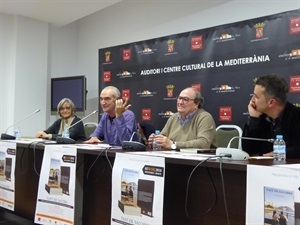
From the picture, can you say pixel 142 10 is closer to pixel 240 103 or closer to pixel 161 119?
pixel 161 119

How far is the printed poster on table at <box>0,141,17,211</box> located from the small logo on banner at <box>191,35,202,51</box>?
2043 mm

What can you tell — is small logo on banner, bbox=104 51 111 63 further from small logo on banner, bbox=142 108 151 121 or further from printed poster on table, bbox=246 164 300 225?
printed poster on table, bbox=246 164 300 225

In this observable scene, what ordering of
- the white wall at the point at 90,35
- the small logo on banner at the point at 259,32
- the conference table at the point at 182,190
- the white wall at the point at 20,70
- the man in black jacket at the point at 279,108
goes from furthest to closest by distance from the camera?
the white wall at the point at 20,70 < the white wall at the point at 90,35 < the small logo on banner at the point at 259,32 < the man in black jacket at the point at 279,108 < the conference table at the point at 182,190

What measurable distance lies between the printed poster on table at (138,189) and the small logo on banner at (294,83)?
6.00 feet

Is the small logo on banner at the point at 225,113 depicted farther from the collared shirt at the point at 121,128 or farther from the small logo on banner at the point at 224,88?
the collared shirt at the point at 121,128

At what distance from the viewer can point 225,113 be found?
342 cm

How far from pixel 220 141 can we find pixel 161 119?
3.35 feet

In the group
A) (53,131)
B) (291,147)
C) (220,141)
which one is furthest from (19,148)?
(291,147)

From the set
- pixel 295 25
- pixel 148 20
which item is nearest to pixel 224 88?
pixel 295 25

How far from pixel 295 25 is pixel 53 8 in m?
2.89

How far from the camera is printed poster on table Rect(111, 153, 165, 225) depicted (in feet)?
4.99

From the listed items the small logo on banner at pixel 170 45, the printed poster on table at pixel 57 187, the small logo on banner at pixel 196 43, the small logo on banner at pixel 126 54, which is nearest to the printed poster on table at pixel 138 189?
the printed poster on table at pixel 57 187

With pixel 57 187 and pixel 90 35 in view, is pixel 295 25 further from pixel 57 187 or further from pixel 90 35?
pixel 90 35

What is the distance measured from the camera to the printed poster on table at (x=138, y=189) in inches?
59.9
